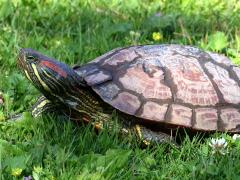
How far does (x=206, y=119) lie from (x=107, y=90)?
719mm

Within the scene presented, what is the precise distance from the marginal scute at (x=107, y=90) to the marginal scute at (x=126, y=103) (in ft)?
0.12

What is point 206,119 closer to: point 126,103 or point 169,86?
point 169,86

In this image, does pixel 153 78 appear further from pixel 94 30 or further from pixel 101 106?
pixel 94 30

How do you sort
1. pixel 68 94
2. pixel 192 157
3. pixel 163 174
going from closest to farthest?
pixel 163 174, pixel 192 157, pixel 68 94

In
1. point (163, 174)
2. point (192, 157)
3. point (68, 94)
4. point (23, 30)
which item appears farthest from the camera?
point (23, 30)

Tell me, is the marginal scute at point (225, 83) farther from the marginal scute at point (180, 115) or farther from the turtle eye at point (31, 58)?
the turtle eye at point (31, 58)

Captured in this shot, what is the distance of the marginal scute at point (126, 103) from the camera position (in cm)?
435

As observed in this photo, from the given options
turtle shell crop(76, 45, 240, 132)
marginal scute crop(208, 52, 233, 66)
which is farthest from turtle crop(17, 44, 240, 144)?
marginal scute crop(208, 52, 233, 66)

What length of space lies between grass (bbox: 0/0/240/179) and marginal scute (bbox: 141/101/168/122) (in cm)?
20

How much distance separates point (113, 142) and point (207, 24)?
285cm

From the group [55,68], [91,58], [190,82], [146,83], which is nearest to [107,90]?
[146,83]

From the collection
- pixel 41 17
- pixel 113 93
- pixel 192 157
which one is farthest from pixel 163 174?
pixel 41 17

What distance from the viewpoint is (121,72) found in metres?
4.52

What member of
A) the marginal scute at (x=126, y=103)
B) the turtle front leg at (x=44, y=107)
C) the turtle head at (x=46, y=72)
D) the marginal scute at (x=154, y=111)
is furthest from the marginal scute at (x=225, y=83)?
the turtle front leg at (x=44, y=107)
